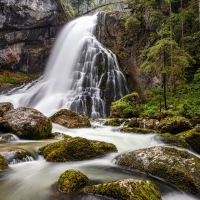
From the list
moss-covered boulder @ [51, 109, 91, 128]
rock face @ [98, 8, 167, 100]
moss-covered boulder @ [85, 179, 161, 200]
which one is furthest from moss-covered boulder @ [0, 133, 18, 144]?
rock face @ [98, 8, 167, 100]

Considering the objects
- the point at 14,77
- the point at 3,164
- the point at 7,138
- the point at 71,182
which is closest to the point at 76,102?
the point at 7,138

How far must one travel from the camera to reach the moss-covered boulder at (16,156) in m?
5.39

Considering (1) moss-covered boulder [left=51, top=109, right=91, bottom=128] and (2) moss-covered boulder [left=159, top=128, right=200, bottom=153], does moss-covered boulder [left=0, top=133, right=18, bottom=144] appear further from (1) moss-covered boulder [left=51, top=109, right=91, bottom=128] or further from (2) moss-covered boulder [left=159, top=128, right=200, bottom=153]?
(2) moss-covered boulder [left=159, top=128, right=200, bottom=153]

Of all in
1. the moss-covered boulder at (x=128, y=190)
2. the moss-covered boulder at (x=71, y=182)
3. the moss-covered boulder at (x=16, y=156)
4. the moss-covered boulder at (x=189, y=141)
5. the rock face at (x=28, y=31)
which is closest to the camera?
the moss-covered boulder at (x=128, y=190)

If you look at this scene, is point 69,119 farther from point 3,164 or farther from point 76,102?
point 3,164

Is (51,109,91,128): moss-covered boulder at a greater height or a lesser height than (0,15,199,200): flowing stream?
lesser

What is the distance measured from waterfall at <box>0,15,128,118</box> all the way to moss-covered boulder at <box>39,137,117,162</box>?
12022mm

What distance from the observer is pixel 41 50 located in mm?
29312

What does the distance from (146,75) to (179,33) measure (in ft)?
17.1

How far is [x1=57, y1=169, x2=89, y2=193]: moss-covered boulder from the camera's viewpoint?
374 cm

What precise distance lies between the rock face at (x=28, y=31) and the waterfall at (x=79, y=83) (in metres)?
3.00

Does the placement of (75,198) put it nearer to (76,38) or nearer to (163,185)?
(163,185)

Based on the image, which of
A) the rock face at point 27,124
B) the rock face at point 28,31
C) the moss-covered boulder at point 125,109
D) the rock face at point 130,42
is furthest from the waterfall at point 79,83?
the rock face at point 27,124

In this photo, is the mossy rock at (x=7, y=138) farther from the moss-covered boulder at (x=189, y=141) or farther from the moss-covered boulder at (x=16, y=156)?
the moss-covered boulder at (x=189, y=141)
